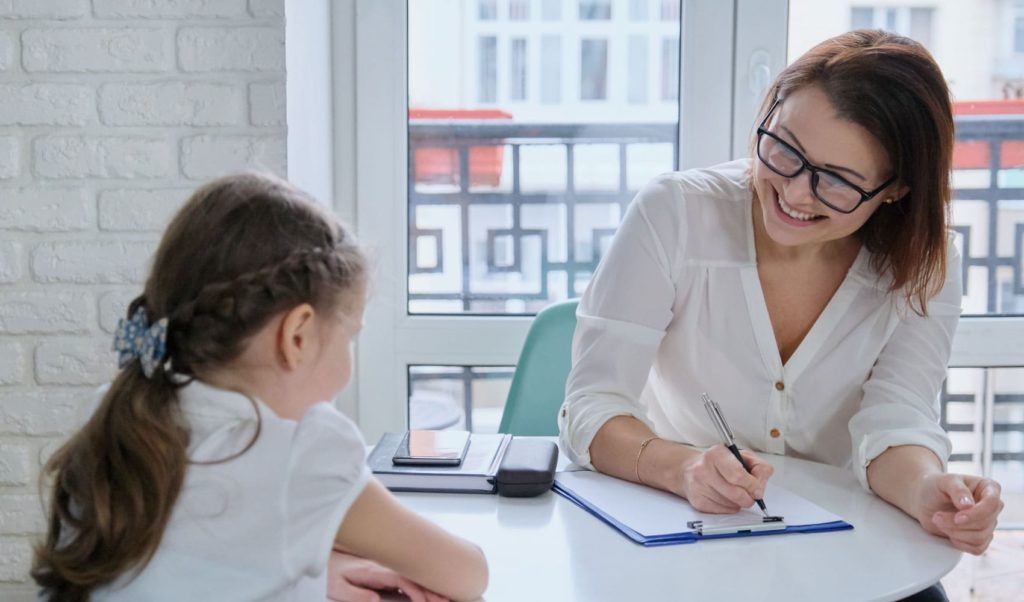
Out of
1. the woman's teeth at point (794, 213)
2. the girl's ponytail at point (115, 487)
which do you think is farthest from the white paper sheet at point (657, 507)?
the girl's ponytail at point (115, 487)

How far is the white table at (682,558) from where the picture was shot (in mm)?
1042

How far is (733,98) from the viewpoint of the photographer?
2488 millimetres

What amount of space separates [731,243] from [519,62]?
1036mm

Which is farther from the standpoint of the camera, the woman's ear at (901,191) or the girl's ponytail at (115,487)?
the woman's ear at (901,191)

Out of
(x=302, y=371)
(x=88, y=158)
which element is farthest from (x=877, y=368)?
(x=88, y=158)

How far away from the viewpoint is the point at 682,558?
113cm

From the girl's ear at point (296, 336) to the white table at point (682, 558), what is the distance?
30 cm

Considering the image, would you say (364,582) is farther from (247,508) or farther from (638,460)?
(638,460)

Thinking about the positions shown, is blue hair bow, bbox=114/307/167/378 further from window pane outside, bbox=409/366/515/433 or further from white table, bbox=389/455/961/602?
window pane outside, bbox=409/366/515/433

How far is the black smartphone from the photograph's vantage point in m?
1.42

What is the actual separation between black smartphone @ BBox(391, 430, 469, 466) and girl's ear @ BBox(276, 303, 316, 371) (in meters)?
0.46

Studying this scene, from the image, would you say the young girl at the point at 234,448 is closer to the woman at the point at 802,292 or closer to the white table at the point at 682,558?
the white table at the point at 682,558

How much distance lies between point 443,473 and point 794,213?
25.0 inches

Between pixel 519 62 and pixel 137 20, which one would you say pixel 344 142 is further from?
pixel 137 20
